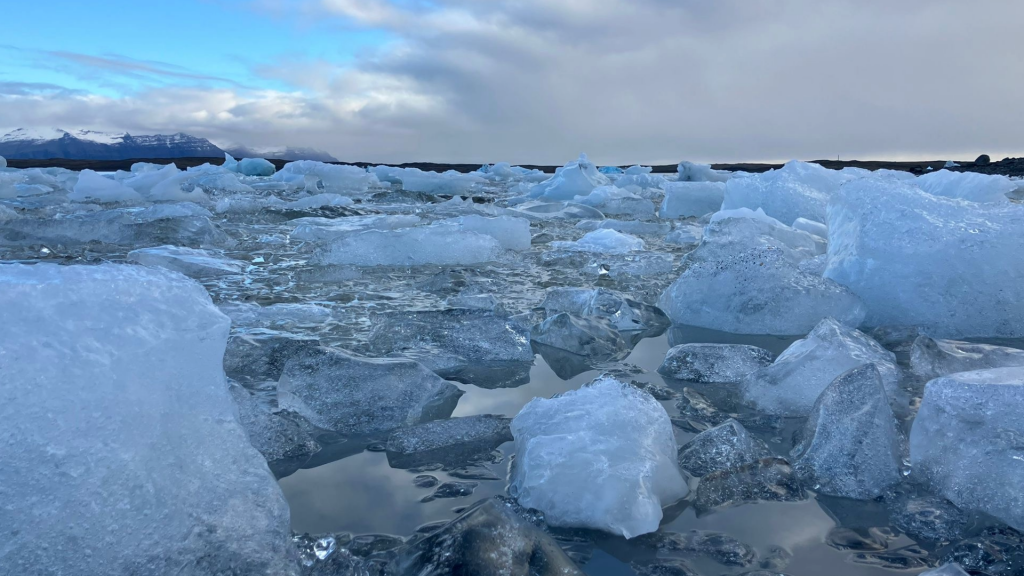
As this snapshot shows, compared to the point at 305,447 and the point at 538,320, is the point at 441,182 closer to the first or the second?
the point at 538,320

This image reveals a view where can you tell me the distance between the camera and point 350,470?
125 cm

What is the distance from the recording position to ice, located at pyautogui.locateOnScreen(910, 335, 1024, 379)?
1628 mm

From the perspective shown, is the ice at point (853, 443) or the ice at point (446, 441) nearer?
the ice at point (853, 443)

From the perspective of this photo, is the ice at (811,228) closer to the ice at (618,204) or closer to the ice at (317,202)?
the ice at (618,204)

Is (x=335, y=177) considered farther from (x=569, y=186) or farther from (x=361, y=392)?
(x=361, y=392)

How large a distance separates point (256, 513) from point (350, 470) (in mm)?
316

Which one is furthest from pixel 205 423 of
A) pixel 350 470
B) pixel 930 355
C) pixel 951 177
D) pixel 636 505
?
pixel 951 177

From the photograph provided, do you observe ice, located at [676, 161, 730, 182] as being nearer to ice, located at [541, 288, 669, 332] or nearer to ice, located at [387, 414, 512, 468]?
ice, located at [541, 288, 669, 332]

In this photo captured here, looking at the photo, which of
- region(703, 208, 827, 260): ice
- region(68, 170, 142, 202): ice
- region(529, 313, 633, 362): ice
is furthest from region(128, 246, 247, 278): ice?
region(68, 170, 142, 202): ice

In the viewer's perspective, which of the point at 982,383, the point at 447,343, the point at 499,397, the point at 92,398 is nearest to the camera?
the point at 92,398

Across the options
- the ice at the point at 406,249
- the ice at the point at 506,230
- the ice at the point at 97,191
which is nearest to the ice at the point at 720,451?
the ice at the point at 406,249

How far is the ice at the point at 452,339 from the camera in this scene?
1.92 m

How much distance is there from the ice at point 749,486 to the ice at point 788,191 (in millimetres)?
4116

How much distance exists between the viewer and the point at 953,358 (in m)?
1.66
